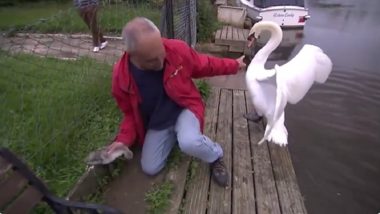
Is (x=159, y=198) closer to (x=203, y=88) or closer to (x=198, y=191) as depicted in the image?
(x=198, y=191)

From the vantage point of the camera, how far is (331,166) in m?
4.16

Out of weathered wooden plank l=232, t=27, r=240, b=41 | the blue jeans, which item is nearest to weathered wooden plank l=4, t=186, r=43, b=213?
the blue jeans

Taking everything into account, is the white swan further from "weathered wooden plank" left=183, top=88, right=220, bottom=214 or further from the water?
the water

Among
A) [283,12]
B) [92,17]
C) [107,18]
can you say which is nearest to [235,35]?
[107,18]

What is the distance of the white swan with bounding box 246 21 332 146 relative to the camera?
10.5 feet

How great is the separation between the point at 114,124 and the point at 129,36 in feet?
4.31

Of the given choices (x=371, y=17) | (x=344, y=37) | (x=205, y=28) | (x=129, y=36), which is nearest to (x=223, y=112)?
(x=129, y=36)

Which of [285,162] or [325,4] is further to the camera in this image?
[325,4]

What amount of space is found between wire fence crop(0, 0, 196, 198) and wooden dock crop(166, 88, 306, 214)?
0.76m

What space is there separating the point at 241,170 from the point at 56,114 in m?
1.60

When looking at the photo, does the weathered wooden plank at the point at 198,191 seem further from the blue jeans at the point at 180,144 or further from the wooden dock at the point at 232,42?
the wooden dock at the point at 232,42

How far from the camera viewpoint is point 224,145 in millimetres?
3486

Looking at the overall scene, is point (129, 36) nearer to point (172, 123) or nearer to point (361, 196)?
point (172, 123)

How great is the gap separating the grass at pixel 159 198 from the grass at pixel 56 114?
533 millimetres
